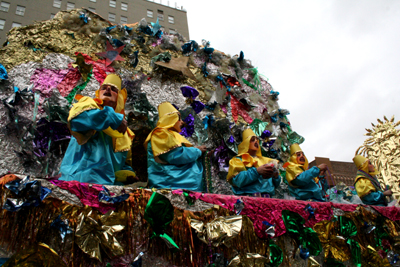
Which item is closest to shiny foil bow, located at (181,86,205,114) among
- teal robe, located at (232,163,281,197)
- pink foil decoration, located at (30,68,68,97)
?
teal robe, located at (232,163,281,197)

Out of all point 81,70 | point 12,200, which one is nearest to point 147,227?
point 12,200

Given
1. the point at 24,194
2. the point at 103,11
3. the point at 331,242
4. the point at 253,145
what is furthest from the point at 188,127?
the point at 103,11

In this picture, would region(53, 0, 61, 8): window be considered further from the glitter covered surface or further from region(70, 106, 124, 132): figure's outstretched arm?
region(70, 106, 124, 132): figure's outstretched arm

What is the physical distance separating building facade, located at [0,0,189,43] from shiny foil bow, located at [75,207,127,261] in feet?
45.3

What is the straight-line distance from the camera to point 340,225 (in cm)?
201

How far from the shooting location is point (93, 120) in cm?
186

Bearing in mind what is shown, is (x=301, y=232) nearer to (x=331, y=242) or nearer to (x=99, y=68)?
(x=331, y=242)

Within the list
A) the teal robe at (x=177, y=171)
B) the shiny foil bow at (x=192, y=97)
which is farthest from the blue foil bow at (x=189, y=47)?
the teal robe at (x=177, y=171)

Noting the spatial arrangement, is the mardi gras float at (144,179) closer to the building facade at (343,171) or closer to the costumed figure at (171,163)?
the costumed figure at (171,163)

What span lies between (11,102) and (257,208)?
2.62 metres

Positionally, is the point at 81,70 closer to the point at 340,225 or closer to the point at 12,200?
the point at 12,200

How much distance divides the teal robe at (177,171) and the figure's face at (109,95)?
659 mm

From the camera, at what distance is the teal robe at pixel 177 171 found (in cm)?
229

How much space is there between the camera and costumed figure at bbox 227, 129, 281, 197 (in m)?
2.69
